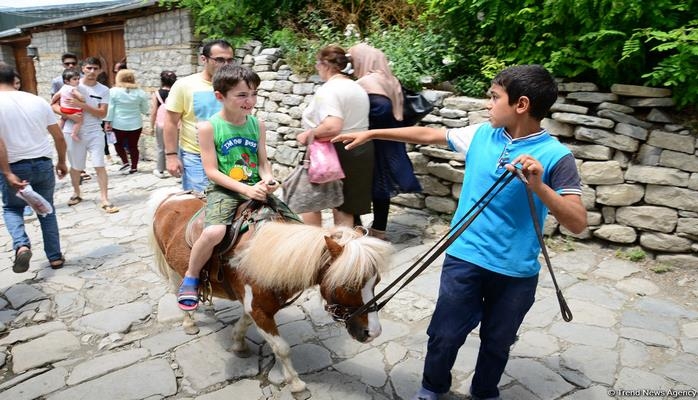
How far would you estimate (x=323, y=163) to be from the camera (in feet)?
14.1

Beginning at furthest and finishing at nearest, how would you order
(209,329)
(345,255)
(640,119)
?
(640,119)
(209,329)
(345,255)

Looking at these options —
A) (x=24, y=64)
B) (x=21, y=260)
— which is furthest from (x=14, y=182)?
(x=24, y=64)

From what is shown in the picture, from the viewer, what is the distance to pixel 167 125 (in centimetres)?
420

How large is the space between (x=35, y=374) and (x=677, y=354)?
14.5 ft

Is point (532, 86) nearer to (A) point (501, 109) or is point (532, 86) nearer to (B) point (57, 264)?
(A) point (501, 109)

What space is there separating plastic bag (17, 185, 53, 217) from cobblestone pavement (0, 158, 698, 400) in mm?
726

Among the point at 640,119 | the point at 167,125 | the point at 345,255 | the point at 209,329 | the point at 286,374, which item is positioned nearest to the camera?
the point at 345,255

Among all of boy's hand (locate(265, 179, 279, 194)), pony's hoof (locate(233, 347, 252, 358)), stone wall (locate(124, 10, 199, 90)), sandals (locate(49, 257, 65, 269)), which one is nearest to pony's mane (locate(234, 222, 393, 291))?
boy's hand (locate(265, 179, 279, 194))

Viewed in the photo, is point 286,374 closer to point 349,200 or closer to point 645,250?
point 349,200

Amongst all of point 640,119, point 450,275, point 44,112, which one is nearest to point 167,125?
point 44,112

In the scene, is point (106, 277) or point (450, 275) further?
point (106, 277)

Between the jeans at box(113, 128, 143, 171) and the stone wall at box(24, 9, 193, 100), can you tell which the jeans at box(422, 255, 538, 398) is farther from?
the stone wall at box(24, 9, 193, 100)

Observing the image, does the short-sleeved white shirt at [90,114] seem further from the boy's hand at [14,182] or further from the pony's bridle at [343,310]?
the pony's bridle at [343,310]

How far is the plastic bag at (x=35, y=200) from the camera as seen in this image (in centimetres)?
438
